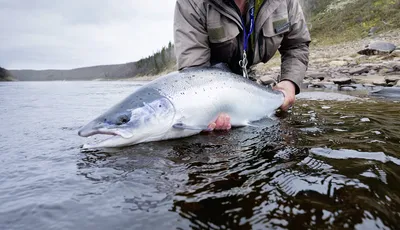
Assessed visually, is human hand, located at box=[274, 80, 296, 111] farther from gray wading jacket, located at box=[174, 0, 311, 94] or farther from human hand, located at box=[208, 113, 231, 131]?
human hand, located at box=[208, 113, 231, 131]

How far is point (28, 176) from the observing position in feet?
5.65

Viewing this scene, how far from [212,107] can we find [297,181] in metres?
1.23

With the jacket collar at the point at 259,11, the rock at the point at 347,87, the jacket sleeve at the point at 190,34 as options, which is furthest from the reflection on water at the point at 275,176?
the rock at the point at 347,87

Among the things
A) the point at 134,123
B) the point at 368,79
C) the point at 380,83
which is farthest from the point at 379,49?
the point at 134,123

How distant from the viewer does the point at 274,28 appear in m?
3.15

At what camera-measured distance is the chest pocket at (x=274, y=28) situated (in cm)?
311

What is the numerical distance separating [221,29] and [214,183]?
1.96 m

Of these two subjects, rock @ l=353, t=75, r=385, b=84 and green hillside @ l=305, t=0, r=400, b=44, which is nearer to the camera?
rock @ l=353, t=75, r=385, b=84

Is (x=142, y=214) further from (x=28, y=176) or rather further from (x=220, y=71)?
(x=220, y=71)

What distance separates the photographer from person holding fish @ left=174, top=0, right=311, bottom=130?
2.96 m

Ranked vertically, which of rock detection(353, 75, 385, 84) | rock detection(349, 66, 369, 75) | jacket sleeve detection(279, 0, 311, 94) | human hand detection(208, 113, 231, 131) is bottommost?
human hand detection(208, 113, 231, 131)

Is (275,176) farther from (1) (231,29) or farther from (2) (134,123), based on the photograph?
(1) (231,29)

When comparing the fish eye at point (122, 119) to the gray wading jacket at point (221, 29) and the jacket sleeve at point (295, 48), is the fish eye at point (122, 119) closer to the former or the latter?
the gray wading jacket at point (221, 29)

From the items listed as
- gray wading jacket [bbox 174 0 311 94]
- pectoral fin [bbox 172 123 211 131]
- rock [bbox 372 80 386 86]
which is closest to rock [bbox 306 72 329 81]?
rock [bbox 372 80 386 86]
